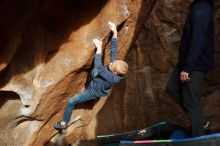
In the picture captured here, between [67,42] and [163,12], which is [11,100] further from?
[163,12]

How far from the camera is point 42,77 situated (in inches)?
197

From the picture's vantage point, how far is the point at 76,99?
545 cm

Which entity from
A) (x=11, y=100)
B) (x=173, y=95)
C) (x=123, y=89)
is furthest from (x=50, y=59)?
(x=123, y=89)

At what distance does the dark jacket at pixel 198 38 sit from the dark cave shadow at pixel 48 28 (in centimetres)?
120

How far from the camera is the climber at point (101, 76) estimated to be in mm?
5055

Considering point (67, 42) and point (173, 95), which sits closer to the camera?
point (173, 95)

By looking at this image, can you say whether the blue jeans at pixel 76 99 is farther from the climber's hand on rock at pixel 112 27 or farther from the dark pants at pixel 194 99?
the dark pants at pixel 194 99

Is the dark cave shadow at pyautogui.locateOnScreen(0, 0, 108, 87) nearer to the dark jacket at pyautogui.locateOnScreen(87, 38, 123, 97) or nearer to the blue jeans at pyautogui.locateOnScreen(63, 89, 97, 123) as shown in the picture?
the dark jacket at pyautogui.locateOnScreen(87, 38, 123, 97)

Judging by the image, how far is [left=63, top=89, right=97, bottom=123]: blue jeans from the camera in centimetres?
541

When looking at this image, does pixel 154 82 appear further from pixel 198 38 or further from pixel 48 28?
pixel 198 38

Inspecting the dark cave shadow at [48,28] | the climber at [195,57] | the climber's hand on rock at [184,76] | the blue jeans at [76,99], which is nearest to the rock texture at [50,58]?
the dark cave shadow at [48,28]

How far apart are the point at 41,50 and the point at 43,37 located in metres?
0.15

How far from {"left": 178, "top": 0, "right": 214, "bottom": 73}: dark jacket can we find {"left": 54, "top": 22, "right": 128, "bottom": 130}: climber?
975 millimetres

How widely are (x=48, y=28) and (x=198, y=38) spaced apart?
1733mm
